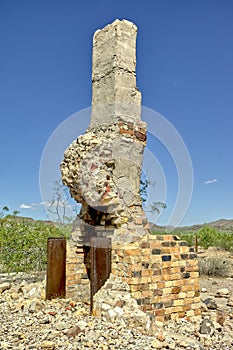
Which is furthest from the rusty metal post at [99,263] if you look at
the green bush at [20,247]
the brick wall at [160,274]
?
the green bush at [20,247]

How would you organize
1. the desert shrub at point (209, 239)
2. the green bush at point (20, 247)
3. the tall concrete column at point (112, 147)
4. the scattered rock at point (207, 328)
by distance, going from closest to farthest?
1. the scattered rock at point (207, 328)
2. the tall concrete column at point (112, 147)
3. the green bush at point (20, 247)
4. the desert shrub at point (209, 239)

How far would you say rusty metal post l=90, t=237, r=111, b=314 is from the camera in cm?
542

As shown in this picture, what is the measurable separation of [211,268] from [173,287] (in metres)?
7.16

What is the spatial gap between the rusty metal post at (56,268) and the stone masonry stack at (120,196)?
0.17 meters

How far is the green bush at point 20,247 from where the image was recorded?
8906mm

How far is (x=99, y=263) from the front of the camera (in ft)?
17.9

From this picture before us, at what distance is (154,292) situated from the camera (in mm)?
5258

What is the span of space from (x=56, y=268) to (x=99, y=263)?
3.59 feet

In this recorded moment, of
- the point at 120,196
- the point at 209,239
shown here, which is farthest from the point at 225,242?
the point at 120,196

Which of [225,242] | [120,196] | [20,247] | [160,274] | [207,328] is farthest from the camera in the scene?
[225,242]

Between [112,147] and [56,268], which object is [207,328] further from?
[112,147]

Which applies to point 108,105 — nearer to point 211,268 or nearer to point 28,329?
point 28,329

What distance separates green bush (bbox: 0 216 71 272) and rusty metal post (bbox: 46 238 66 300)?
10.0 feet

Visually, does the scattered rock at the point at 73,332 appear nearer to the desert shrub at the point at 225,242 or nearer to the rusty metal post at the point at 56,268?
the rusty metal post at the point at 56,268
